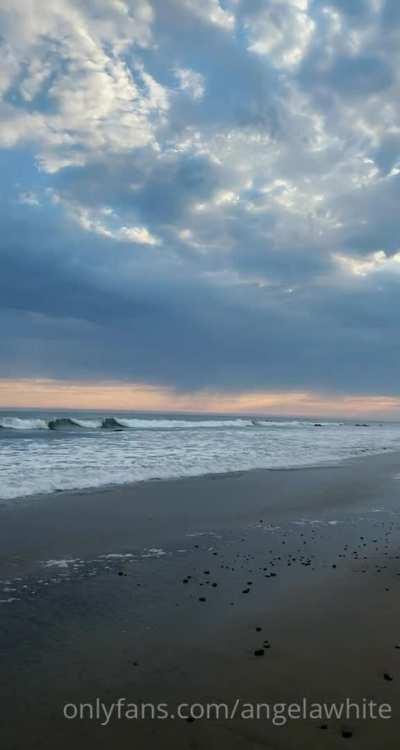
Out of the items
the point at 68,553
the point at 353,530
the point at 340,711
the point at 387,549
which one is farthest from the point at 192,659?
the point at 353,530

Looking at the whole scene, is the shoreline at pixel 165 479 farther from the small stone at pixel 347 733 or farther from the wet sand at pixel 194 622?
the small stone at pixel 347 733

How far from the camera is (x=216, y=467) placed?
59.9 ft

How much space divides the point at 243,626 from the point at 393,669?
4.95 ft

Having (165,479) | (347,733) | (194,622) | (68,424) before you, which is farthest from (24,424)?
(347,733)

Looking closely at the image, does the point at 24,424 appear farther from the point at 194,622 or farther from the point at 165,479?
the point at 194,622

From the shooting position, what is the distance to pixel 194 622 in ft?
15.9

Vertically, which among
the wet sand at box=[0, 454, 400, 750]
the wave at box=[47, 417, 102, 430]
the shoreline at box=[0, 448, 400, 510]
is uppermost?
the wave at box=[47, 417, 102, 430]

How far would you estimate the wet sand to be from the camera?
3258 millimetres

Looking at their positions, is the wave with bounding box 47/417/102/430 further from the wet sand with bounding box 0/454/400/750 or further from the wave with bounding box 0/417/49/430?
the wet sand with bounding box 0/454/400/750

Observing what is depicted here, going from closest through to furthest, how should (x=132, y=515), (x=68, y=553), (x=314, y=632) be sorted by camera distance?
→ (x=314, y=632)
(x=68, y=553)
(x=132, y=515)

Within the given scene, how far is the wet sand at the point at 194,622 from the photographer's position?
326 cm

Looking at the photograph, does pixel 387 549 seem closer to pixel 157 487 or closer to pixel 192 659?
pixel 192 659

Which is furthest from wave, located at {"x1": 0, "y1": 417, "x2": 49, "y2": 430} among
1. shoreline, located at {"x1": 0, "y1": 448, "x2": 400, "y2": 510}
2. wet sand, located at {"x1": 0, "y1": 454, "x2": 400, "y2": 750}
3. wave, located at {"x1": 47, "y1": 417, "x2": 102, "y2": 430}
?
wet sand, located at {"x1": 0, "y1": 454, "x2": 400, "y2": 750}

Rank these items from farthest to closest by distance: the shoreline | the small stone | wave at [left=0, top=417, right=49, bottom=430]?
wave at [left=0, top=417, right=49, bottom=430]
the shoreline
the small stone
